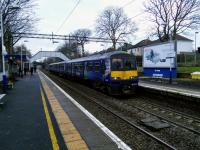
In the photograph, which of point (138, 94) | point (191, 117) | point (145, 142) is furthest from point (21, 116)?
point (138, 94)

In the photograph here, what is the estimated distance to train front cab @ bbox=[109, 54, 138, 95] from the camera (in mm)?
16438

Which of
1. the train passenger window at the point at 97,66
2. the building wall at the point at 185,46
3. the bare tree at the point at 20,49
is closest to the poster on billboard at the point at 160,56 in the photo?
the train passenger window at the point at 97,66

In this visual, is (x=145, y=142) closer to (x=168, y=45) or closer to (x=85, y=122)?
(x=85, y=122)

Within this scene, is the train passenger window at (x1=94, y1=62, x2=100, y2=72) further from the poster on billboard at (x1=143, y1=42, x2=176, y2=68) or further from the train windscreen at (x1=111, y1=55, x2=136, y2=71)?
the poster on billboard at (x1=143, y1=42, x2=176, y2=68)

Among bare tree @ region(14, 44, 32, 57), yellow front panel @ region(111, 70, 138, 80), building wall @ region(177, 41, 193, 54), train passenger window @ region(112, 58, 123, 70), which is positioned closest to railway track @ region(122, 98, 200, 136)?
yellow front panel @ region(111, 70, 138, 80)

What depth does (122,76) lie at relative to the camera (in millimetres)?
16625

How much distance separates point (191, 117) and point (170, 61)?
1162 centimetres

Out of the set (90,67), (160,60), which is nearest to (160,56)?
(160,60)

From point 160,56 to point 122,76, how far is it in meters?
8.65

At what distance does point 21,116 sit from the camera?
32.9 feet

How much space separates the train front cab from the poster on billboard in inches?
234

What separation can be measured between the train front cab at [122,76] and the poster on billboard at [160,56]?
5.95 metres

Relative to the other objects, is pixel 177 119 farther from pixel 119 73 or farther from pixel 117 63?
pixel 117 63

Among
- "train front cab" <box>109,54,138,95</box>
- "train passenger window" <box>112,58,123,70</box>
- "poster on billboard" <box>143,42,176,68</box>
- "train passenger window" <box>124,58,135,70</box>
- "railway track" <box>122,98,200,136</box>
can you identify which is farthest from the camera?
"poster on billboard" <box>143,42,176,68</box>
